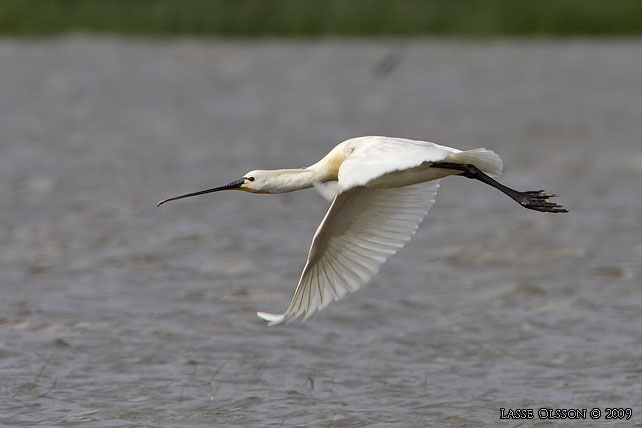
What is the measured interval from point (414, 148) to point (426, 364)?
9.01ft

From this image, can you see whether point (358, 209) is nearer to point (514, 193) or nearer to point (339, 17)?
point (514, 193)

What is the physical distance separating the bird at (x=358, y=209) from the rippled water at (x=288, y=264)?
816 millimetres

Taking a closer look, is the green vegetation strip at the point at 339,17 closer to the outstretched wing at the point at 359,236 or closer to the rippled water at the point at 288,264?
the rippled water at the point at 288,264

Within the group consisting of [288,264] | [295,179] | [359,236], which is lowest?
[288,264]

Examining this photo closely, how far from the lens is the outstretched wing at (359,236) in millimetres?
6586

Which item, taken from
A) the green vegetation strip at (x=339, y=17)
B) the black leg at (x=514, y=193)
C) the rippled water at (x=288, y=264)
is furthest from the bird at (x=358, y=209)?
the green vegetation strip at (x=339, y=17)

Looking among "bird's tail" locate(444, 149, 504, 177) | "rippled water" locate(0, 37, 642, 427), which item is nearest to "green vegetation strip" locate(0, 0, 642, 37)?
"rippled water" locate(0, 37, 642, 427)

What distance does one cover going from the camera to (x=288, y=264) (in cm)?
1095

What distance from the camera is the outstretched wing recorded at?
21.6ft

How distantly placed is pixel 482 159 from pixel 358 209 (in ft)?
2.64

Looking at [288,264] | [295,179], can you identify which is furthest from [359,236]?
[288,264]

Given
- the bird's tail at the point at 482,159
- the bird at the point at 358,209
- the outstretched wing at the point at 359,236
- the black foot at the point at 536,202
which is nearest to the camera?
the bird's tail at the point at 482,159

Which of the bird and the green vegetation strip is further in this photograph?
the green vegetation strip

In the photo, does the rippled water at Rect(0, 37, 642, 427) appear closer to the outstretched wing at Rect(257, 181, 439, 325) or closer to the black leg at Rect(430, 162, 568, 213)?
the outstretched wing at Rect(257, 181, 439, 325)
